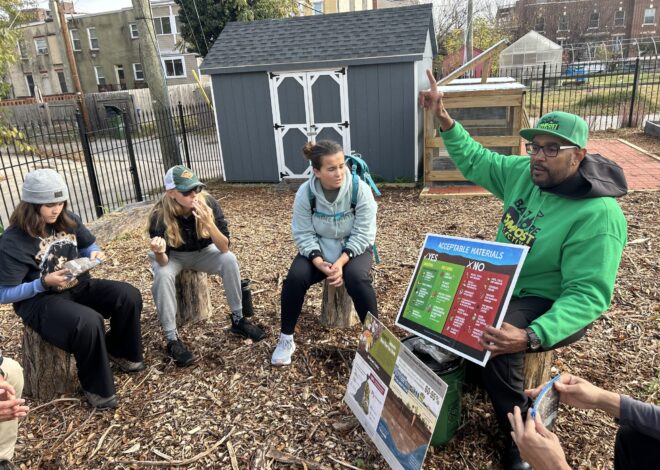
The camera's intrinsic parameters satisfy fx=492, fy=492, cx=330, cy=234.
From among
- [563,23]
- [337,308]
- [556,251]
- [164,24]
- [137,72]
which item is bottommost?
[337,308]

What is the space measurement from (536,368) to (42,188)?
9.57ft

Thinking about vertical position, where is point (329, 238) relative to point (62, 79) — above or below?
below

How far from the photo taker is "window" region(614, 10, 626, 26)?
163 ft

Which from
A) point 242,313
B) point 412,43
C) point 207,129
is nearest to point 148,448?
point 242,313

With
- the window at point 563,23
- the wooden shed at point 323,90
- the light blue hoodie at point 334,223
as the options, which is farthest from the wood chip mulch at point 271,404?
the window at point 563,23

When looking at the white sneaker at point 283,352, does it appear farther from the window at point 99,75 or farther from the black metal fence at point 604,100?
the window at point 99,75

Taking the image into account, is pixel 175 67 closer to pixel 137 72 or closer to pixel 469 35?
pixel 137 72

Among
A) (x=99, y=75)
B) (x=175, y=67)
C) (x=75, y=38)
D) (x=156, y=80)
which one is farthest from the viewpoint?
(x=99, y=75)

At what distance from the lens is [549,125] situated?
2.35 m

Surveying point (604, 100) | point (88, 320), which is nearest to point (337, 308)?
point (88, 320)

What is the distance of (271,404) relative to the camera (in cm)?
294

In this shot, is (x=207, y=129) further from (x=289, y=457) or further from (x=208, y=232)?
(x=289, y=457)

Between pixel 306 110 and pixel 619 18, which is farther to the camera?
pixel 619 18

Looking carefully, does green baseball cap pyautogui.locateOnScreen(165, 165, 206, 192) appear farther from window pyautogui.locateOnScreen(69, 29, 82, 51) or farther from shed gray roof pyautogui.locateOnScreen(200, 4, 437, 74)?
window pyautogui.locateOnScreen(69, 29, 82, 51)
